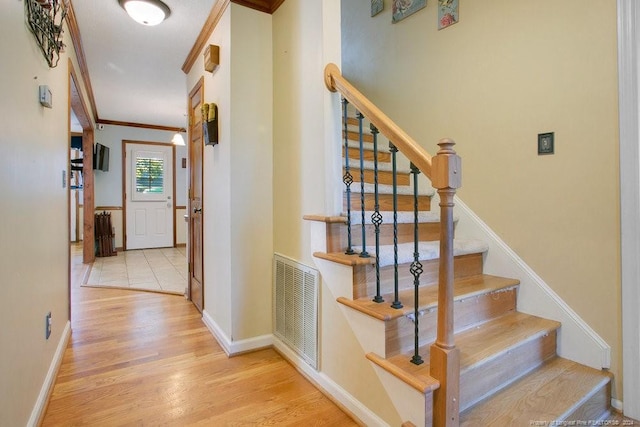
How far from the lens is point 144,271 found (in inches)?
192

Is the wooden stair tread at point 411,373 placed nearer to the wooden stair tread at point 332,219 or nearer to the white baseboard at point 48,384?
the wooden stair tread at point 332,219

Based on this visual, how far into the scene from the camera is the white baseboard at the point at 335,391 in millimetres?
1554

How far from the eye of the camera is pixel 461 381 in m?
1.38

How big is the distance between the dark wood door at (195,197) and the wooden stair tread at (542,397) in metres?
2.44

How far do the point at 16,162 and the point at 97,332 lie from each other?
1883 millimetres

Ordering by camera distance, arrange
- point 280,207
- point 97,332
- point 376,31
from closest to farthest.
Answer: point 280,207, point 97,332, point 376,31

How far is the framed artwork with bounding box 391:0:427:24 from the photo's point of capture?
269 centimetres

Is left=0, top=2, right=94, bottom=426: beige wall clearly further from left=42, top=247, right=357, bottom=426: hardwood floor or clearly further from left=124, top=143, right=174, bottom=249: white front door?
left=124, top=143, right=174, bottom=249: white front door

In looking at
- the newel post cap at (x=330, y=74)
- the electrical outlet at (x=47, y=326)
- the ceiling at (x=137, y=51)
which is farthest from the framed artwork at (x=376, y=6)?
the electrical outlet at (x=47, y=326)

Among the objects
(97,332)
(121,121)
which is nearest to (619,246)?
(97,332)

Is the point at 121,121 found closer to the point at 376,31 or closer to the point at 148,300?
the point at 148,300

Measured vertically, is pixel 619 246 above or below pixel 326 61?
below

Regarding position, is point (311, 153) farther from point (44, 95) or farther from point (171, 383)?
point (171, 383)

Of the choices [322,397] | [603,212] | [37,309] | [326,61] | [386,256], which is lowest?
[322,397]
